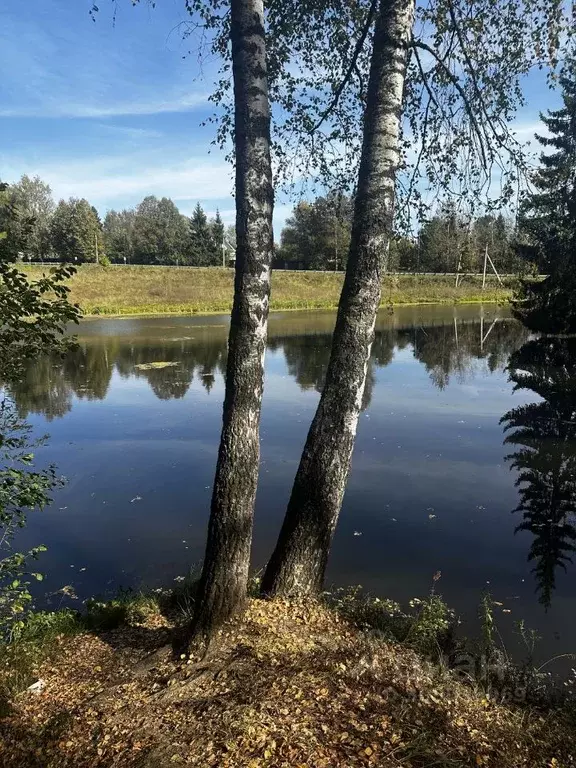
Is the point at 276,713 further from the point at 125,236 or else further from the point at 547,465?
the point at 125,236

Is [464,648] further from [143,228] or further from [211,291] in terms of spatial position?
[143,228]

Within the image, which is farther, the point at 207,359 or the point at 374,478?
the point at 207,359

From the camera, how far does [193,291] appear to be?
5147cm

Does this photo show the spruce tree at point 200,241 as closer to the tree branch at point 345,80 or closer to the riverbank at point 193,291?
the riverbank at point 193,291

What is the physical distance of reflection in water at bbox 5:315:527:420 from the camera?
17891 mm

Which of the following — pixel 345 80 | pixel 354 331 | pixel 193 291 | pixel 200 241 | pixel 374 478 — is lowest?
pixel 374 478

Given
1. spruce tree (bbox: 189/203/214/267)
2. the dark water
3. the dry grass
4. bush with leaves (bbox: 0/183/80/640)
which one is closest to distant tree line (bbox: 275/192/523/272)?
bush with leaves (bbox: 0/183/80/640)

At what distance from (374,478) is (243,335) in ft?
21.9

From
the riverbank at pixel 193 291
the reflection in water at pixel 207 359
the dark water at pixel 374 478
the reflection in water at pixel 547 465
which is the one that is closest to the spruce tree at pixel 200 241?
the riverbank at pixel 193 291

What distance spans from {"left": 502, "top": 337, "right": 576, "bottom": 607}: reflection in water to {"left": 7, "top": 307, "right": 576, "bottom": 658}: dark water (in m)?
0.03

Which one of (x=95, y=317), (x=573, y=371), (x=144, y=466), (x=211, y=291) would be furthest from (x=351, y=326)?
(x=211, y=291)

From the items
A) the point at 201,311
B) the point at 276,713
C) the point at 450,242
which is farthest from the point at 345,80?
the point at 201,311

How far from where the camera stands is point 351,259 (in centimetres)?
436

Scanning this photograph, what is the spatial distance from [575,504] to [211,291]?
4616 cm
